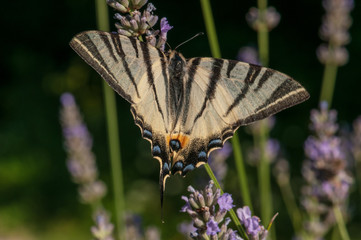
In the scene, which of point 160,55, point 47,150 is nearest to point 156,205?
point 47,150

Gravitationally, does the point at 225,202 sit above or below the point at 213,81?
below


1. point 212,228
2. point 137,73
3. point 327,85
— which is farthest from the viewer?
point 327,85

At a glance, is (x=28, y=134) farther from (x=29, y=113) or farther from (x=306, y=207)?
(x=306, y=207)

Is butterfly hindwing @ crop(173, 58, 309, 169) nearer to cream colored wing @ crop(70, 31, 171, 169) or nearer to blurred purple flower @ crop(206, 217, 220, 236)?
cream colored wing @ crop(70, 31, 171, 169)

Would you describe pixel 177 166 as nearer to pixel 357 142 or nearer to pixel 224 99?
pixel 224 99

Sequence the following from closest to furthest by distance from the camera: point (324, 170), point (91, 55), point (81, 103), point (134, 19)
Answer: point (134, 19)
point (91, 55)
point (324, 170)
point (81, 103)

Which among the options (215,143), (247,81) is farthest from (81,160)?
(247,81)
